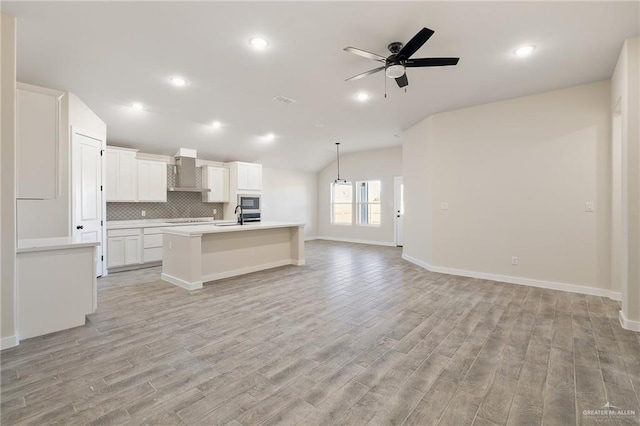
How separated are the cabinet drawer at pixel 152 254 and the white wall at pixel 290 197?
352 cm

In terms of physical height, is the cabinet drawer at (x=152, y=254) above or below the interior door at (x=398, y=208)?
below

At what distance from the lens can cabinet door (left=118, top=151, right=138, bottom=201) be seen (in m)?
5.93

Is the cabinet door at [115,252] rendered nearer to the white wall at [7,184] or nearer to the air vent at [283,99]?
the white wall at [7,184]

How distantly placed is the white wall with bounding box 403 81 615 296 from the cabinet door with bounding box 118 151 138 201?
237 inches

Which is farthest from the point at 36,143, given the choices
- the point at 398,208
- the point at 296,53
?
the point at 398,208

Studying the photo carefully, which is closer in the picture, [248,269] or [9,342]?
[9,342]

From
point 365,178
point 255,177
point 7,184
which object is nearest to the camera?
point 7,184

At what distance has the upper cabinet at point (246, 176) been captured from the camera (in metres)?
7.82

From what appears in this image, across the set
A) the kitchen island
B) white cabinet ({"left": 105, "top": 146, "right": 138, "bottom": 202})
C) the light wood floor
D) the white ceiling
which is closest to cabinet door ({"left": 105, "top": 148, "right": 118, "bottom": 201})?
white cabinet ({"left": 105, "top": 146, "right": 138, "bottom": 202})

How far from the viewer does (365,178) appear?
9.55 m

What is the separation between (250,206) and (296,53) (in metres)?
5.25

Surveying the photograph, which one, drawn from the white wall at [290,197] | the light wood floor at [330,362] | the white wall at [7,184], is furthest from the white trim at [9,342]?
the white wall at [290,197]

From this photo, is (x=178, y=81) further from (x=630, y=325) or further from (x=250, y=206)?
(x=630, y=325)

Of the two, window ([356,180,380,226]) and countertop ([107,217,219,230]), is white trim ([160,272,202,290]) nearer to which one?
countertop ([107,217,219,230])
